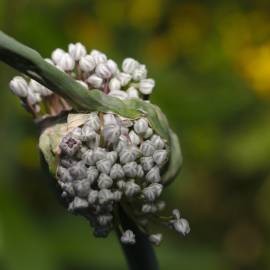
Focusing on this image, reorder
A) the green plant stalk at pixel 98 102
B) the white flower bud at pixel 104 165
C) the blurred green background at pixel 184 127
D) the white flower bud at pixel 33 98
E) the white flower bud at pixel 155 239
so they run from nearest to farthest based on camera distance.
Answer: the green plant stalk at pixel 98 102 → the white flower bud at pixel 104 165 → the white flower bud at pixel 155 239 → the white flower bud at pixel 33 98 → the blurred green background at pixel 184 127

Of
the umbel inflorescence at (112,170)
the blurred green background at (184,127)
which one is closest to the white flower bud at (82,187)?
the umbel inflorescence at (112,170)

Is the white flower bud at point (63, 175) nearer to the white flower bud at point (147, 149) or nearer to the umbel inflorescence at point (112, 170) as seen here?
the umbel inflorescence at point (112, 170)

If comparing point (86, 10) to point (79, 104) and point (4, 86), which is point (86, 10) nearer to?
point (4, 86)

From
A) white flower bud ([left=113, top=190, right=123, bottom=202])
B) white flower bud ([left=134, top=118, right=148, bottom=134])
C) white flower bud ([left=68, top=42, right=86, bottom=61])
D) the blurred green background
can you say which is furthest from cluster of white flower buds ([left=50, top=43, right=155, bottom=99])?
the blurred green background

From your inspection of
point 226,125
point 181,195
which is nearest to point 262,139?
point 226,125

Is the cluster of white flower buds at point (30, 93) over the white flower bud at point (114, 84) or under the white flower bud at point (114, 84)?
over

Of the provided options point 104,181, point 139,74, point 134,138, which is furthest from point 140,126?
point 139,74
